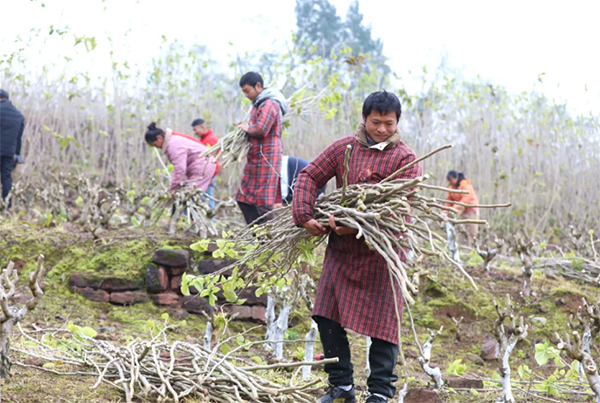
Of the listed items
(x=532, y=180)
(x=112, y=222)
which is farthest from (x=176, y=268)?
(x=532, y=180)

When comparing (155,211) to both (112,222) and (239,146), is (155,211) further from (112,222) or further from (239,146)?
(239,146)

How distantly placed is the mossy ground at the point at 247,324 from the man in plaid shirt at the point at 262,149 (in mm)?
922

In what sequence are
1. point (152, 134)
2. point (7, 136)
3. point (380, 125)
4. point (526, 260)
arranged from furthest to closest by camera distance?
point (7, 136)
point (152, 134)
point (526, 260)
point (380, 125)

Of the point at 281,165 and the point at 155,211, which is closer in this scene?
the point at 281,165

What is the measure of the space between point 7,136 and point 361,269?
5.92 metres

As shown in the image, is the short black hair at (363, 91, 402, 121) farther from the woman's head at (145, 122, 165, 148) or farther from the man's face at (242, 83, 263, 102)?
the woman's head at (145, 122, 165, 148)

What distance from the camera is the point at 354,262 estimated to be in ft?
8.86

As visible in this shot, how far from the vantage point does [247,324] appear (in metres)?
5.04

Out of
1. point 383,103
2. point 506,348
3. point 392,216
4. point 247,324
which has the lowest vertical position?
point 247,324

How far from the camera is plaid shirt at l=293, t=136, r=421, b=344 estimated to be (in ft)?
8.74

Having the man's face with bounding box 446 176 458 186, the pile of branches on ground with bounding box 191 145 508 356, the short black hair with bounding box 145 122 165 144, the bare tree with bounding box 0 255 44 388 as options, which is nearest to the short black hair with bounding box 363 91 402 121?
the pile of branches on ground with bounding box 191 145 508 356

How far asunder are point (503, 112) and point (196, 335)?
796cm

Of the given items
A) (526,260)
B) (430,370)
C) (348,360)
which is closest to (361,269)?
(348,360)

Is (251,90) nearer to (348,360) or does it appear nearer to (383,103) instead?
(383,103)
